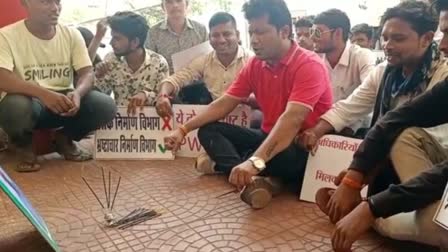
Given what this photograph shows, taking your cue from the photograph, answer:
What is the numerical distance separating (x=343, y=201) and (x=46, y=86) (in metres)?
1.63

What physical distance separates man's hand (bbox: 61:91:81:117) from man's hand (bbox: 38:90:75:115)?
26mm

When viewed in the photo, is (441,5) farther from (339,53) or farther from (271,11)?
(339,53)

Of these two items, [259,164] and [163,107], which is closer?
[259,164]

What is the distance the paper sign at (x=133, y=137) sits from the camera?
2.38 m

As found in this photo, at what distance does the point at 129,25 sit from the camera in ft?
8.09

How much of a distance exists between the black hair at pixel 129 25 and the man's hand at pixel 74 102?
43cm

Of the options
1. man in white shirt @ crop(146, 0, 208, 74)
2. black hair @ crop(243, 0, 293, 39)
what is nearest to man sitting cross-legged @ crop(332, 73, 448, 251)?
black hair @ crop(243, 0, 293, 39)

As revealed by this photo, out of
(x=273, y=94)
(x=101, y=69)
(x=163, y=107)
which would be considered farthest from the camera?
(x=101, y=69)

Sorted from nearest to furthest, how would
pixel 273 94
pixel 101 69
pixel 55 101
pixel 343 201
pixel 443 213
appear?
pixel 443 213 → pixel 343 201 → pixel 273 94 → pixel 55 101 → pixel 101 69

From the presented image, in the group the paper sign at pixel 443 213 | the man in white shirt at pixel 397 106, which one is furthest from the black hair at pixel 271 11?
the paper sign at pixel 443 213

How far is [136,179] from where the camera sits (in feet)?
6.97

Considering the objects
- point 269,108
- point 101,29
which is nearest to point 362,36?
point 269,108

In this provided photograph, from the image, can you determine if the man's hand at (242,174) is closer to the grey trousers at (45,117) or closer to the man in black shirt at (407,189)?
the man in black shirt at (407,189)

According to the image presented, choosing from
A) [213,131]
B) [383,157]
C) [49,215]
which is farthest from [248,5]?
[49,215]
